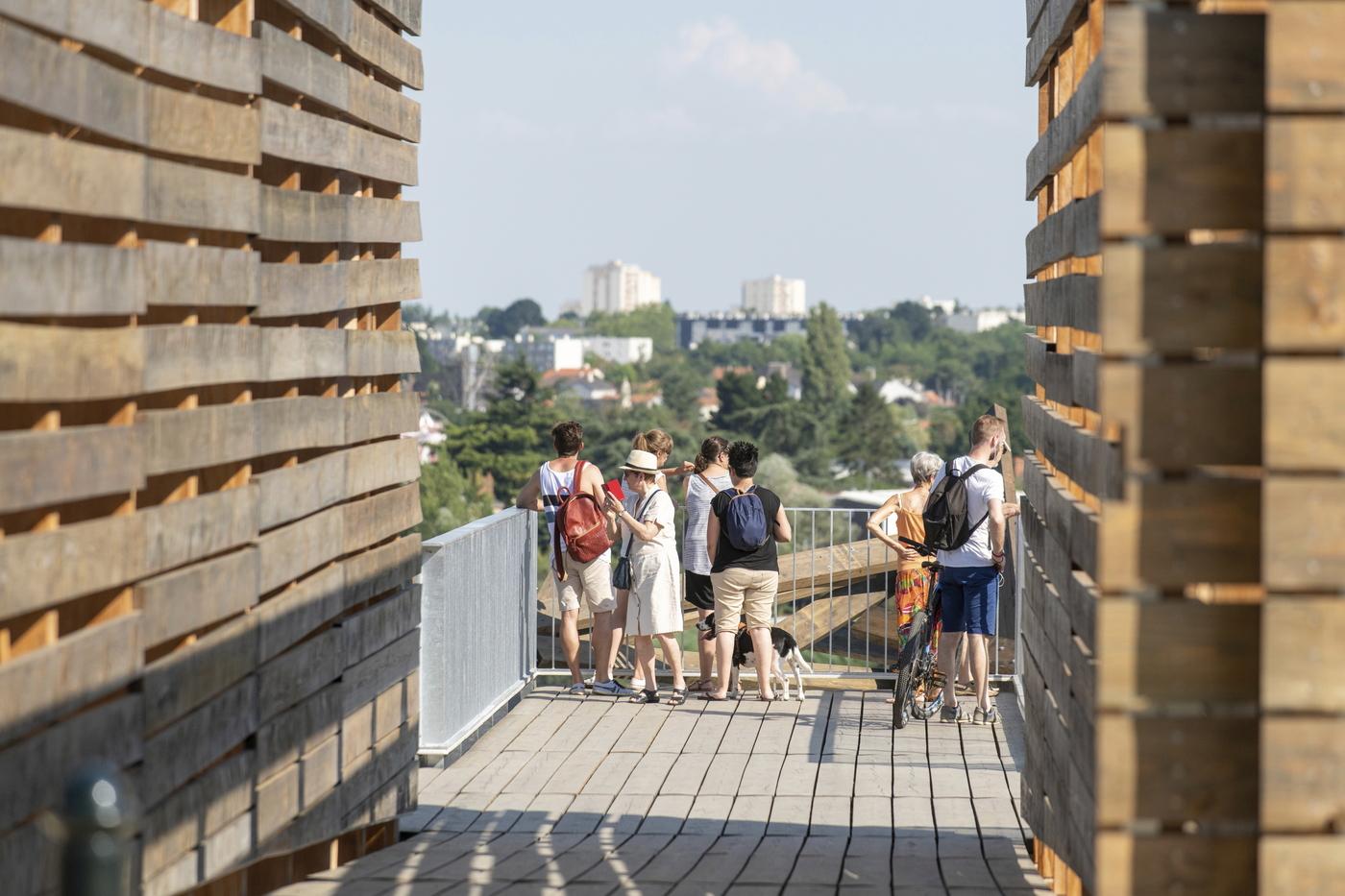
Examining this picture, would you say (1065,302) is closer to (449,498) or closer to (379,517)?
(379,517)

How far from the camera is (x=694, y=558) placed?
11156mm

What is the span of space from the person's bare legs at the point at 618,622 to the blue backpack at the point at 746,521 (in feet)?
2.66

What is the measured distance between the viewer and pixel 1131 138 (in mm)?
3525

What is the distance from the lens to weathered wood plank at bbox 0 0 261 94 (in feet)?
12.4

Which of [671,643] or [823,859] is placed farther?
[671,643]

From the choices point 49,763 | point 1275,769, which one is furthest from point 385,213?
point 1275,769

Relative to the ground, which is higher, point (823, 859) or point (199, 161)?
point (199, 161)

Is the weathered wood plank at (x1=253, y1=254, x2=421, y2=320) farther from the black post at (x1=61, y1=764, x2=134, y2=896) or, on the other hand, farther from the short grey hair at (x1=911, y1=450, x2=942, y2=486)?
the short grey hair at (x1=911, y1=450, x2=942, y2=486)

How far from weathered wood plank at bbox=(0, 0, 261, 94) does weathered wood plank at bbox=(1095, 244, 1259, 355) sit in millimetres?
2172

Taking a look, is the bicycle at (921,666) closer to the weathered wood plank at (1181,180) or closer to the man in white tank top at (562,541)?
the man in white tank top at (562,541)

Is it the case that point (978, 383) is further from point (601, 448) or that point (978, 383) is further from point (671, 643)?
point (671, 643)

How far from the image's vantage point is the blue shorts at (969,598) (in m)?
10.0

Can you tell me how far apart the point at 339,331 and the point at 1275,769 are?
12.5 ft

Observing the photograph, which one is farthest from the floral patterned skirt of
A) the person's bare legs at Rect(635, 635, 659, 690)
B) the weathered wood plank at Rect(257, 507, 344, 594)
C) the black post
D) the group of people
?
the black post
